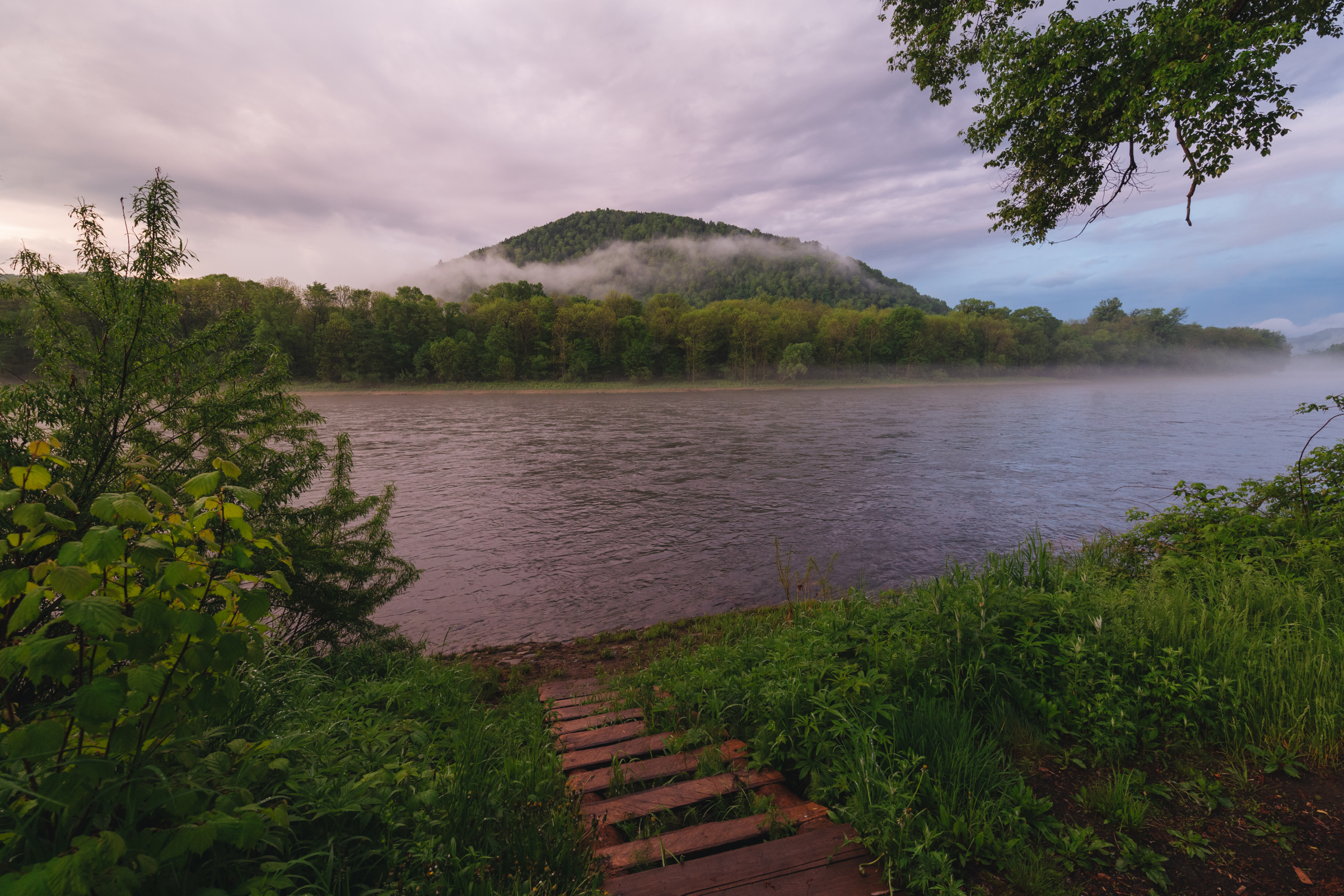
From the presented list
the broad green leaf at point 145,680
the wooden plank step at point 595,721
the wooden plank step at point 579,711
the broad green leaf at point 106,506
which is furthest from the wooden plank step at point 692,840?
the broad green leaf at point 106,506

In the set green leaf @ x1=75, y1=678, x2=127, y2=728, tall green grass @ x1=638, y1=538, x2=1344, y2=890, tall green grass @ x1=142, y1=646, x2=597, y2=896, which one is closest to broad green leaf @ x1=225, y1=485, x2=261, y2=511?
green leaf @ x1=75, y1=678, x2=127, y2=728

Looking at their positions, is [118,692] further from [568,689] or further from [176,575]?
[568,689]

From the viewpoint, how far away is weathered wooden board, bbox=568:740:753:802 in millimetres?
3547

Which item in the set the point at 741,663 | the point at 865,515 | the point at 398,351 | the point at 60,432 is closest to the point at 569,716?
the point at 741,663

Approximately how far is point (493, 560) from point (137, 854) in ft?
32.7

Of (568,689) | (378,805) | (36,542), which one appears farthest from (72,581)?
(568,689)

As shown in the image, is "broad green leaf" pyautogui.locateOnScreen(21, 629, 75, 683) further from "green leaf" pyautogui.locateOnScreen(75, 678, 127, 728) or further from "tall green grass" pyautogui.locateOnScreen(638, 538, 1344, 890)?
"tall green grass" pyautogui.locateOnScreen(638, 538, 1344, 890)

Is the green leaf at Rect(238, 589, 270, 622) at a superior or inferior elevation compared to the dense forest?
inferior

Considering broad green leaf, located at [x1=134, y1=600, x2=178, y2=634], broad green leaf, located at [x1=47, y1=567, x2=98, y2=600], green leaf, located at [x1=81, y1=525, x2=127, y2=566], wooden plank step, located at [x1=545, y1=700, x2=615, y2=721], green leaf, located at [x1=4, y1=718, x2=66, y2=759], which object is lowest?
wooden plank step, located at [x1=545, y1=700, x2=615, y2=721]

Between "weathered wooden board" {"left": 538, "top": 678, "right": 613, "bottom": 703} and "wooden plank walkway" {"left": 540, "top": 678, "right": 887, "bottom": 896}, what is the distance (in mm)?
1421

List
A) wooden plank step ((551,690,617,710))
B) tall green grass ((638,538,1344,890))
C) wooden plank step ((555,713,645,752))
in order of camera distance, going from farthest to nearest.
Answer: wooden plank step ((551,690,617,710)), wooden plank step ((555,713,645,752)), tall green grass ((638,538,1344,890))

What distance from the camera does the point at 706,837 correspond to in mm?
2943

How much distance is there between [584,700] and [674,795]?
6.96 ft

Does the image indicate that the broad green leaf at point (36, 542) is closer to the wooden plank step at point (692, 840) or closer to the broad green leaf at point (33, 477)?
the broad green leaf at point (33, 477)
